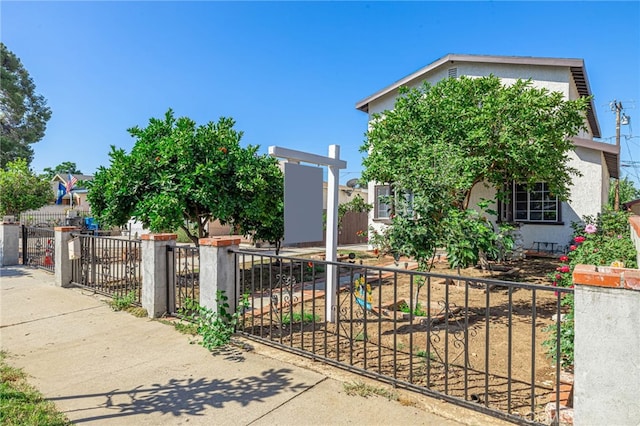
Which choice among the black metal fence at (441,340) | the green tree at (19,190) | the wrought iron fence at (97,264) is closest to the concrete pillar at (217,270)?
the black metal fence at (441,340)

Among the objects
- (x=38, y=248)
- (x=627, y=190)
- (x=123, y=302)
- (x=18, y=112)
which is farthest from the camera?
(x=627, y=190)

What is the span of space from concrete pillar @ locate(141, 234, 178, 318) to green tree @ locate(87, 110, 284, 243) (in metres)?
0.98

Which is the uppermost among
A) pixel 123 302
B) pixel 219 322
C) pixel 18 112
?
pixel 18 112

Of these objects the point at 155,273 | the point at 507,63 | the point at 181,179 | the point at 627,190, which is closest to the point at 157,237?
the point at 155,273

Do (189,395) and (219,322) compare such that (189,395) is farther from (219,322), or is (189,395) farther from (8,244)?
(8,244)

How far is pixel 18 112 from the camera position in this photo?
1003 inches

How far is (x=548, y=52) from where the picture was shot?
12.0 m

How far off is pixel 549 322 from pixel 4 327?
24.8 ft

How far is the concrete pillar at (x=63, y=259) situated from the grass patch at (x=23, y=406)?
4472 mm

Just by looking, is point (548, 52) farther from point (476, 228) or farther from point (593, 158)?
point (476, 228)

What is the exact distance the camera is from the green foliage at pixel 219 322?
13.9 feet

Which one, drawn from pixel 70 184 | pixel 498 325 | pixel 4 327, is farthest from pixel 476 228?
pixel 70 184

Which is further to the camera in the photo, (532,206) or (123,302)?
(532,206)

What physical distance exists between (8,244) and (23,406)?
1035 centimetres
